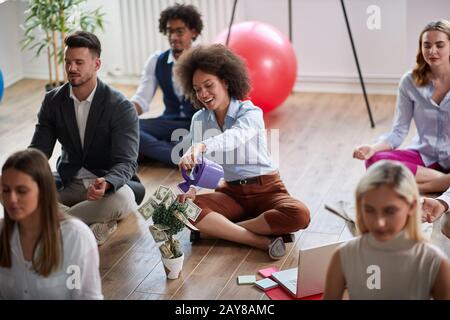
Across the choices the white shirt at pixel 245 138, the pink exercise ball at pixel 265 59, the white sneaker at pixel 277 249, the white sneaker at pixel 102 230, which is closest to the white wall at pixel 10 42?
the pink exercise ball at pixel 265 59

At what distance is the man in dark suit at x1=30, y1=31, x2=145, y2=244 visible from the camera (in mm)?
3516

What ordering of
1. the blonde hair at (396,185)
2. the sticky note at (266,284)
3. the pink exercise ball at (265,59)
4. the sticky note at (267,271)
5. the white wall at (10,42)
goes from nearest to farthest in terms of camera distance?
the blonde hair at (396,185) < the sticky note at (266,284) < the sticky note at (267,271) < the pink exercise ball at (265,59) < the white wall at (10,42)

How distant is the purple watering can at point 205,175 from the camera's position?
329 cm

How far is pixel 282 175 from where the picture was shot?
427 cm

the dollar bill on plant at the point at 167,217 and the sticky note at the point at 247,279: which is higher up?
the dollar bill on plant at the point at 167,217

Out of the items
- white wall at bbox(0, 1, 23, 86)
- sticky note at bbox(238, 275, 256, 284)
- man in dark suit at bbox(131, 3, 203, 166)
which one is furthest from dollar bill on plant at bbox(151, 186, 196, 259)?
white wall at bbox(0, 1, 23, 86)

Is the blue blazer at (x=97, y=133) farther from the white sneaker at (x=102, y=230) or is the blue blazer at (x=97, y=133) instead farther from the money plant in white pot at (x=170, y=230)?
the money plant in white pot at (x=170, y=230)

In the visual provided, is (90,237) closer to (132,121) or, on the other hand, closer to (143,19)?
(132,121)

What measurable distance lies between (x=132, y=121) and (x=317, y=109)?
6.69 feet

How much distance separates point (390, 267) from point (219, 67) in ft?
4.64

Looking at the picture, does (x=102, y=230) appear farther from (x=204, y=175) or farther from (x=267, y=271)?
(x=267, y=271)

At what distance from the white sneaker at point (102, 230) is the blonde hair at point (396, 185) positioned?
1573 mm

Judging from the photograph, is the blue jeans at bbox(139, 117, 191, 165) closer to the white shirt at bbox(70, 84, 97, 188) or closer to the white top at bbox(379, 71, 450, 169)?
the white shirt at bbox(70, 84, 97, 188)
